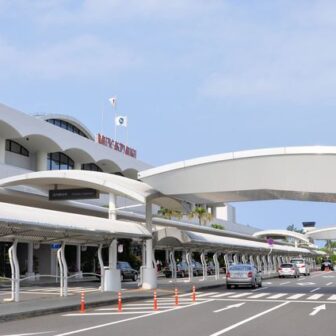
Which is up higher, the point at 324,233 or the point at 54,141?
the point at 54,141

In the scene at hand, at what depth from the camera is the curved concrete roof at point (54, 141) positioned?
48.7m

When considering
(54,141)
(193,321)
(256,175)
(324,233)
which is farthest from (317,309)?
(324,233)

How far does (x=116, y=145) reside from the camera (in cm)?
6938

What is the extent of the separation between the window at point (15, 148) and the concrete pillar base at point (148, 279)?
2514cm

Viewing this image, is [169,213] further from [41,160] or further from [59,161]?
[41,160]

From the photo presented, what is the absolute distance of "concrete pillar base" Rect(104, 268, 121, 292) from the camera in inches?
1171

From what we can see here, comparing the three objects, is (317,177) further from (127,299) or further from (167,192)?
(127,299)

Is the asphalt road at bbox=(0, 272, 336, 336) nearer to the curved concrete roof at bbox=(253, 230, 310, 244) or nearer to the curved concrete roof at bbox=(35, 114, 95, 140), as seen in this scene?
the curved concrete roof at bbox=(35, 114, 95, 140)

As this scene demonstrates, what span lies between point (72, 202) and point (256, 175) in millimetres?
17747

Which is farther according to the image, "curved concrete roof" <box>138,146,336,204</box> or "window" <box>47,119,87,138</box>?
"window" <box>47,119,87,138</box>

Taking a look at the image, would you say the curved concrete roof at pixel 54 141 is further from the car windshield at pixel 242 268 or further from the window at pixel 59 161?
the car windshield at pixel 242 268

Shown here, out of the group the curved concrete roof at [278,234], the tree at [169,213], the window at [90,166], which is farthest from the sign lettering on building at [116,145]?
the curved concrete roof at [278,234]

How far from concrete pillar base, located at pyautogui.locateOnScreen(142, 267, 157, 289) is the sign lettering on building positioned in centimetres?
3400

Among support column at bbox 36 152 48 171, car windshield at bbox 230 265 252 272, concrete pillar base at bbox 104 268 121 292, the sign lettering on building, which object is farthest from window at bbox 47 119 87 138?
concrete pillar base at bbox 104 268 121 292
